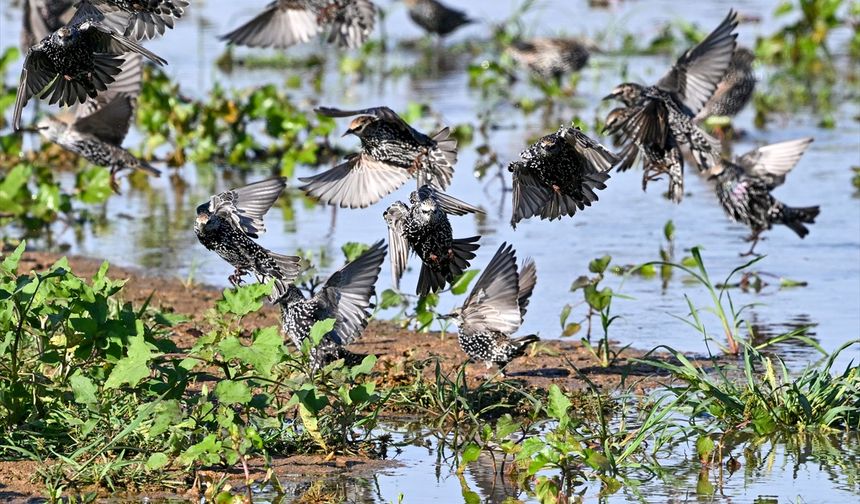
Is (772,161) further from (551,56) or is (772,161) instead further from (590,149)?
(551,56)

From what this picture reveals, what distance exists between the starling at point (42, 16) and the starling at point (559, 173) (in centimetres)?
492

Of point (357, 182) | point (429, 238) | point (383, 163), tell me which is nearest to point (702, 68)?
point (383, 163)

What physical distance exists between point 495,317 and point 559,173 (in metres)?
0.74

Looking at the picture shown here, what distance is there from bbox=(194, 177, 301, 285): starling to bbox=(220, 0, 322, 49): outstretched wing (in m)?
3.56

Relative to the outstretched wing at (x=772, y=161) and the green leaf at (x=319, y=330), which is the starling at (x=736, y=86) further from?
the green leaf at (x=319, y=330)

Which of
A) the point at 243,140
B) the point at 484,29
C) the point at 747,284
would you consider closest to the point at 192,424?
the point at 747,284

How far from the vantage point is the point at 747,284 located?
8.32 meters

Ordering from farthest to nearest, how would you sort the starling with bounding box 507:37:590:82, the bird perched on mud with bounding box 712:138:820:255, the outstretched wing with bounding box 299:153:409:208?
the starling with bounding box 507:37:590:82 < the bird perched on mud with bounding box 712:138:820:255 < the outstretched wing with bounding box 299:153:409:208

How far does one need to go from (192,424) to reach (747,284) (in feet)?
13.6

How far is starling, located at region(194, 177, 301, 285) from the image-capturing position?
595cm

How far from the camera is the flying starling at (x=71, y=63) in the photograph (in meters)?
6.23

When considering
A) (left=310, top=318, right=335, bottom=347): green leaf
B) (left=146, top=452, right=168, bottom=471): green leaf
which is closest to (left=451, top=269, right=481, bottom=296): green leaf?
(left=310, top=318, right=335, bottom=347): green leaf

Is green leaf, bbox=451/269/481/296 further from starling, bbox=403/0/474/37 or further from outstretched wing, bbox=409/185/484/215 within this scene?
starling, bbox=403/0/474/37

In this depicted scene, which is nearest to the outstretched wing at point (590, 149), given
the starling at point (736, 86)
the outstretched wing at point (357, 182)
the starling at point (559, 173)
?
the starling at point (559, 173)
